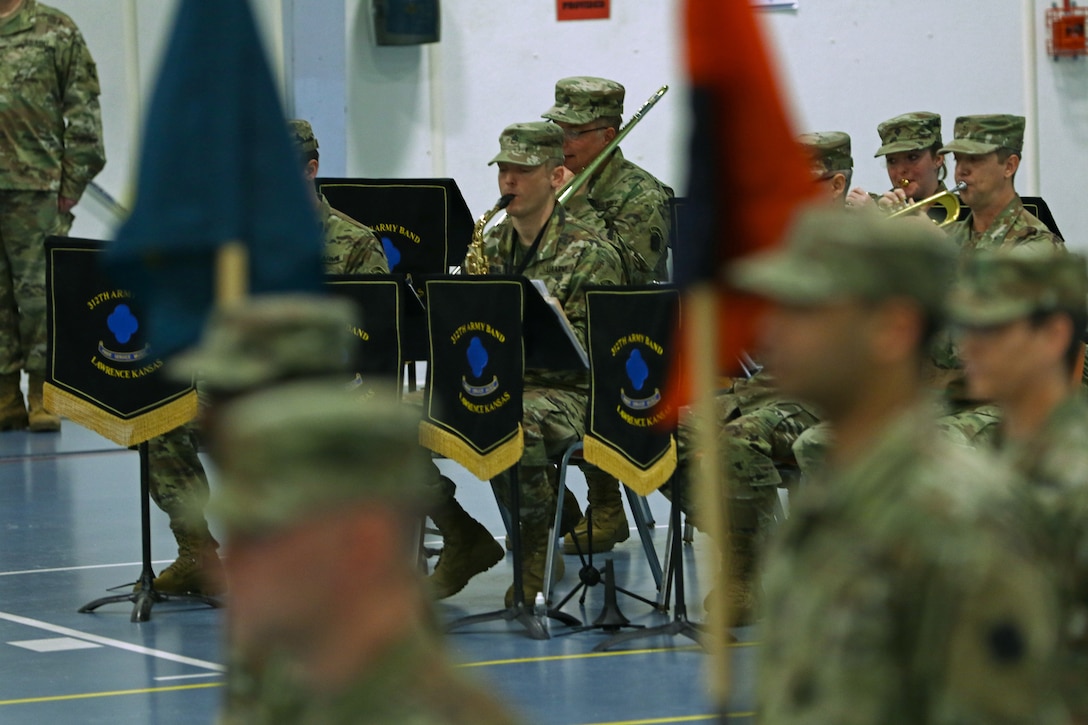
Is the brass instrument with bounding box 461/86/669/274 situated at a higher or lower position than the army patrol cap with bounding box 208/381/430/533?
higher

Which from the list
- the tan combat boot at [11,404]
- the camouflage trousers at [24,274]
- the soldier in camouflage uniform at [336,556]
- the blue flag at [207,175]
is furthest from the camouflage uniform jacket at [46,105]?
the soldier in camouflage uniform at [336,556]

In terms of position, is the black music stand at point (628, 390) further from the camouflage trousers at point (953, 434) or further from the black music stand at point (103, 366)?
the black music stand at point (103, 366)

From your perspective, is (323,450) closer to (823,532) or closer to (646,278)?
(823,532)

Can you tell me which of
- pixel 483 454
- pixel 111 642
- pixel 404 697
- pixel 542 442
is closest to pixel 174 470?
pixel 111 642

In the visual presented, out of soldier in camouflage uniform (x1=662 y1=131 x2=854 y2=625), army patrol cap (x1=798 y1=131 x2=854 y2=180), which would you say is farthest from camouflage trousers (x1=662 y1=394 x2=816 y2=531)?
army patrol cap (x1=798 y1=131 x2=854 y2=180)

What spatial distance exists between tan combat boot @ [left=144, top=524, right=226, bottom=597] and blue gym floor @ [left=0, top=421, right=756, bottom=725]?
8cm

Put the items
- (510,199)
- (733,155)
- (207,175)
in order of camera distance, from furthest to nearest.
A: (510,199) < (207,175) < (733,155)

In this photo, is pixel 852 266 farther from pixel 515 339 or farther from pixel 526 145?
pixel 526 145

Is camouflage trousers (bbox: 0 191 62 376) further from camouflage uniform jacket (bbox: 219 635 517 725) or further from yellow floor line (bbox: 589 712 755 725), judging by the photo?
camouflage uniform jacket (bbox: 219 635 517 725)

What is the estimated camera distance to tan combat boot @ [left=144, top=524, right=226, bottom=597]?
260 inches

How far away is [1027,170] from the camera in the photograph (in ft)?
42.8

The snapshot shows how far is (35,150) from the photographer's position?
1019cm

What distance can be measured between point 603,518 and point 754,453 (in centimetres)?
178

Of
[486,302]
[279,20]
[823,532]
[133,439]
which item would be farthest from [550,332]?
[279,20]
